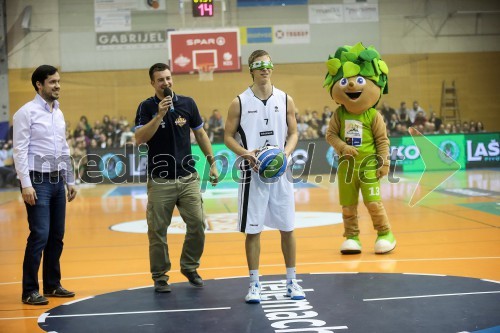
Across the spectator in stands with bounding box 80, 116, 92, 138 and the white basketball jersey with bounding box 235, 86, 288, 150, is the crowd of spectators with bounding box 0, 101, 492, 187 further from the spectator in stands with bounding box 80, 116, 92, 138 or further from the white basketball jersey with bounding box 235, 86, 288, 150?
the white basketball jersey with bounding box 235, 86, 288, 150

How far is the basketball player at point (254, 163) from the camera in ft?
22.0

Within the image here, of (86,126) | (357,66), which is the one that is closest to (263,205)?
(357,66)

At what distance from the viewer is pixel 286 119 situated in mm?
6973

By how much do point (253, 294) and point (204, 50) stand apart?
19.6 metres

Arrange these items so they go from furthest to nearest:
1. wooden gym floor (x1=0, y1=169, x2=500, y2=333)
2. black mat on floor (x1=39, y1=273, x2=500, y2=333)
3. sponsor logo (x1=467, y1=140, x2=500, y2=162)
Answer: sponsor logo (x1=467, y1=140, x2=500, y2=162) < wooden gym floor (x1=0, y1=169, x2=500, y2=333) < black mat on floor (x1=39, y1=273, x2=500, y2=333)

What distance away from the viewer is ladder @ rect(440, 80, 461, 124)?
3127 centimetres

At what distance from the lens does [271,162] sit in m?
6.52

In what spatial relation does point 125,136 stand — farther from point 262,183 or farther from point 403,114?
point 262,183

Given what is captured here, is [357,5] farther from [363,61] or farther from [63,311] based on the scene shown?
[63,311]

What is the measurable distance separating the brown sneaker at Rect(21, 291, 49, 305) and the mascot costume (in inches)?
148

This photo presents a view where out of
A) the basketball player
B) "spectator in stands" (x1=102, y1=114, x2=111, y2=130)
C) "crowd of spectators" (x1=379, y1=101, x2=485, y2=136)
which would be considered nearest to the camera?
the basketball player

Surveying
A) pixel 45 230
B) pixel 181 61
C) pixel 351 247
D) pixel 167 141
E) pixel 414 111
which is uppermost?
pixel 181 61

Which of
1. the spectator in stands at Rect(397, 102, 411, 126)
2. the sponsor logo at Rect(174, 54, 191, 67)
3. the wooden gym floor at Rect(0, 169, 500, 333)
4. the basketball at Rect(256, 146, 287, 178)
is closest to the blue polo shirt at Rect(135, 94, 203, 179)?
the basketball at Rect(256, 146, 287, 178)

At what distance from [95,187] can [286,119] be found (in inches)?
644
